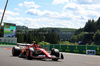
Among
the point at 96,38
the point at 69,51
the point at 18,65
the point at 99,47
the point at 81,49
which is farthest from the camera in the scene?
the point at 96,38

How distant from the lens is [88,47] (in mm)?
25406

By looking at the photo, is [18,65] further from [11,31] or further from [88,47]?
[11,31]

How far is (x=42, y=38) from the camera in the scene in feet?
554

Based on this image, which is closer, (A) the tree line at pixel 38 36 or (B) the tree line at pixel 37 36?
(B) the tree line at pixel 37 36

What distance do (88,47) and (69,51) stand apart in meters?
3.52

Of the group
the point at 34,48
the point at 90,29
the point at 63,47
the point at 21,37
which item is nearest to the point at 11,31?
the point at 63,47

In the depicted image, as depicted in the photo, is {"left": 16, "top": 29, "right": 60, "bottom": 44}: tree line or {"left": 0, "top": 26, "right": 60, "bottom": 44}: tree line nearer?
{"left": 0, "top": 26, "right": 60, "bottom": 44}: tree line

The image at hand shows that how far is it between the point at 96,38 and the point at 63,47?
313 feet

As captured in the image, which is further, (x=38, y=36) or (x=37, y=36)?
(x=38, y=36)

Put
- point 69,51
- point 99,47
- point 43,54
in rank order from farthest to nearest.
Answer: point 69,51 < point 99,47 < point 43,54

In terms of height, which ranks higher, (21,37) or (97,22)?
(97,22)

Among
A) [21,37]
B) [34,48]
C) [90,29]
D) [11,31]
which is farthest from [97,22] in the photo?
[34,48]

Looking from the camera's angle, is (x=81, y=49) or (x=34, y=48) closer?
(x=34, y=48)

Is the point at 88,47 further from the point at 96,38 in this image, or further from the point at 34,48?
the point at 96,38
